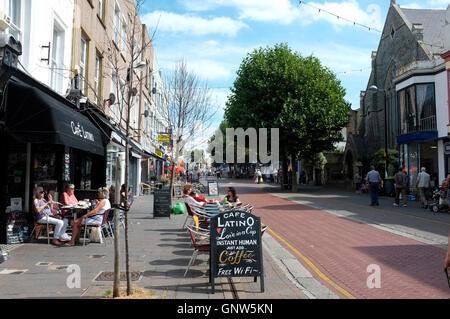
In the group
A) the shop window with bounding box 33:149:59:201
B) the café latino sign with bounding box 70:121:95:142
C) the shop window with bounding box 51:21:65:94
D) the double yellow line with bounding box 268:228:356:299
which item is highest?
the shop window with bounding box 51:21:65:94

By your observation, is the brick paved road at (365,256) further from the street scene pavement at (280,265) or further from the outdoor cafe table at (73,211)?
the outdoor cafe table at (73,211)

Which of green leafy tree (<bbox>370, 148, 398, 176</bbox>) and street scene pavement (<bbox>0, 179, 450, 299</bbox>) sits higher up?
green leafy tree (<bbox>370, 148, 398, 176</bbox>)

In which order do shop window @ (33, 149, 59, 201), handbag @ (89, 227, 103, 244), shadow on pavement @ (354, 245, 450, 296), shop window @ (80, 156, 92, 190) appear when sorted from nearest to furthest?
A: 1. shadow on pavement @ (354, 245, 450, 296)
2. handbag @ (89, 227, 103, 244)
3. shop window @ (33, 149, 59, 201)
4. shop window @ (80, 156, 92, 190)

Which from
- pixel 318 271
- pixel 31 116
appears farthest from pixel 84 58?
pixel 318 271

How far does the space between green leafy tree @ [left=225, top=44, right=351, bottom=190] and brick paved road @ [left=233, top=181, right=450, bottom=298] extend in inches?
641

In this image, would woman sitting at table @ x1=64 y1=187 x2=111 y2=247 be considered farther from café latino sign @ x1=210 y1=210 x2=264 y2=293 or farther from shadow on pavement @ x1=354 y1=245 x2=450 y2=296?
shadow on pavement @ x1=354 y1=245 x2=450 y2=296

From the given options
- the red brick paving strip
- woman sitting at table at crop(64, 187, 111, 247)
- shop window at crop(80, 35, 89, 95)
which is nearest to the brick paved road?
the red brick paving strip

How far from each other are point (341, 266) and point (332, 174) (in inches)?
1479

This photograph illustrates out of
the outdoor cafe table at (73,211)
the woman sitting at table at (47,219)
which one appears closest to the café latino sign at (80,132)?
the woman sitting at table at (47,219)

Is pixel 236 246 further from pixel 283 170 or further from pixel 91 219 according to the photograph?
pixel 283 170

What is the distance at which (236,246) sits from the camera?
5.69 m

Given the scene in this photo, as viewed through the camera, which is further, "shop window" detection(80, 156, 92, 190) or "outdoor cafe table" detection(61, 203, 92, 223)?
"shop window" detection(80, 156, 92, 190)

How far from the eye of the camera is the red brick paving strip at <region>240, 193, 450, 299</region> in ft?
19.1

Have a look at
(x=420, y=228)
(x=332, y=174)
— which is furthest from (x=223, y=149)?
(x=420, y=228)
